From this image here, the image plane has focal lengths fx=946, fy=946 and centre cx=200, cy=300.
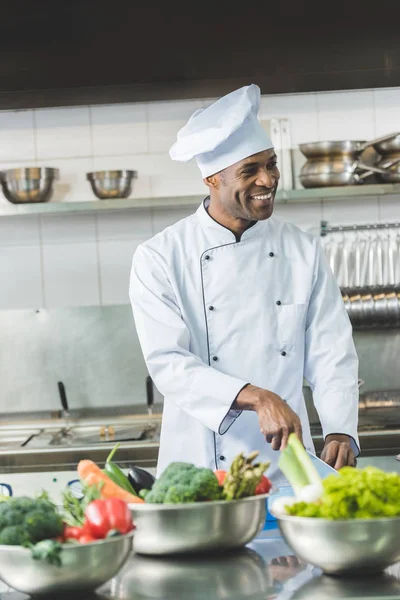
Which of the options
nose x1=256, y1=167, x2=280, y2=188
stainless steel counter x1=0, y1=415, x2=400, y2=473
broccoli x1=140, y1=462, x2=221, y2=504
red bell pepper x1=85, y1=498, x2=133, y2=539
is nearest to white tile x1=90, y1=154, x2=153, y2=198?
stainless steel counter x1=0, y1=415, x2=400, y2=473

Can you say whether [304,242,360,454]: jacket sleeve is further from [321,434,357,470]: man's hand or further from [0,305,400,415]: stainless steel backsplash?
[0,305,400,415]: stainless steel backsplash

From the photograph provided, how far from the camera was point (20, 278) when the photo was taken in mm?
4004

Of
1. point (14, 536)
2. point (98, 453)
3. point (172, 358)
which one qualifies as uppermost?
point (172, 358)

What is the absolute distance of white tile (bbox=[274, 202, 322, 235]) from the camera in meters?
3.95

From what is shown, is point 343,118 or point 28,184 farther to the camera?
point 343,118

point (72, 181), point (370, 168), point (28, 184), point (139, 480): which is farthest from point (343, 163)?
point (139, 480)

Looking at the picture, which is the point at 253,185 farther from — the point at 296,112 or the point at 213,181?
the point at 296,112

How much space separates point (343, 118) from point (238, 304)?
66.9 inches

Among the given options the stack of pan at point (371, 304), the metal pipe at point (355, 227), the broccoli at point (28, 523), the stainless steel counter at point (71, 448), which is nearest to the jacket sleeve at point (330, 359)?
the stainless steel counter at point (71, 448)

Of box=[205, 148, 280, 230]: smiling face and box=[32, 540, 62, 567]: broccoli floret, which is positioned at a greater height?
box=[205, 148, 280, 230]: smiling face

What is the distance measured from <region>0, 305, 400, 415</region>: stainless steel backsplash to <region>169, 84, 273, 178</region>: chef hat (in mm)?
1641

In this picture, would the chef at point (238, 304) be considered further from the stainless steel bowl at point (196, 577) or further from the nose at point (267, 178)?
the stainless steel bowl at point (196, 577)

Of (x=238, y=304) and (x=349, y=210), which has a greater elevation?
(x=349, y=210)

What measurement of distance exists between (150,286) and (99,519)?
46.0 inches
